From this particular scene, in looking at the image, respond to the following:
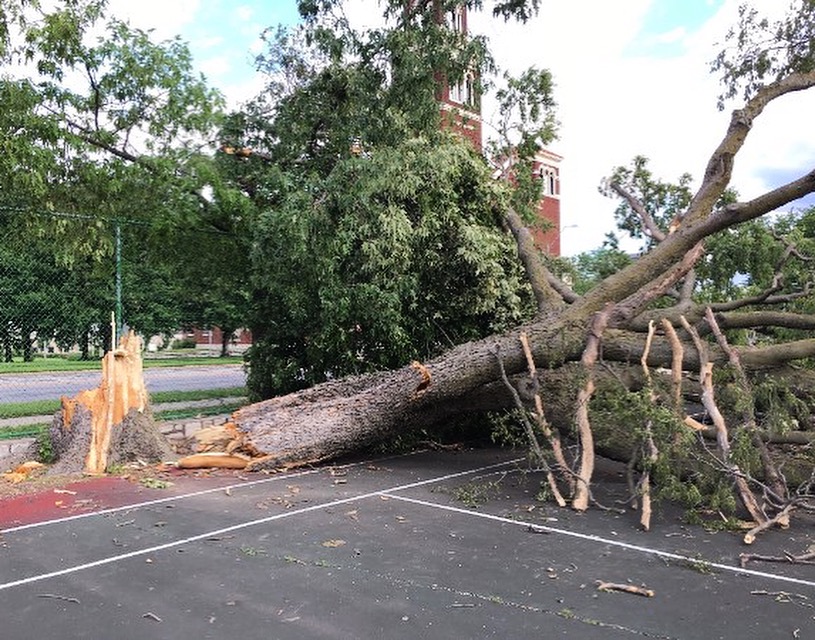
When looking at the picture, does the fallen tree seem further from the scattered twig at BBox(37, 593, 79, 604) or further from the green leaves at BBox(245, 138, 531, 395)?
the scattered twig at BBox(37, 593, 79, 604)

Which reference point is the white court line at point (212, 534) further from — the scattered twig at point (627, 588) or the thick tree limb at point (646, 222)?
the thick tree limb at point (646, 222)

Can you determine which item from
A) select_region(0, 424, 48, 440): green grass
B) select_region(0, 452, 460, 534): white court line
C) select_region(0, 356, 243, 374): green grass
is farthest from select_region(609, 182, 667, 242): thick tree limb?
select_region(0, 424, 48, 440): green grass

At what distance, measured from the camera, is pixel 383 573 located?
4621 mm

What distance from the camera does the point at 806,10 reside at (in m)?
10.2

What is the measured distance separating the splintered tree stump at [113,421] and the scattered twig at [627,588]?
227 inches

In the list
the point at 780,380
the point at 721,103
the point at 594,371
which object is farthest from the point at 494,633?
the point at 721,103

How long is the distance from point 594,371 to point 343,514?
3066 millimetres

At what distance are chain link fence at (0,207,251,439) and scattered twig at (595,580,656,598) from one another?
7273 mm

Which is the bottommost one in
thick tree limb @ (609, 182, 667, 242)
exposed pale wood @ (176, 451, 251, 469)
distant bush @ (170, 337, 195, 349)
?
exposed pale wood @ (176, 451, 251, 469)

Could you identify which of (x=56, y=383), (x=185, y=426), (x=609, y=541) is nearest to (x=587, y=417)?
(x=609, y=541)

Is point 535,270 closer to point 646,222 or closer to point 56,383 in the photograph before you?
point 646,222

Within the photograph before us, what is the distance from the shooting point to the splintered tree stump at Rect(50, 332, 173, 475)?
823 cm

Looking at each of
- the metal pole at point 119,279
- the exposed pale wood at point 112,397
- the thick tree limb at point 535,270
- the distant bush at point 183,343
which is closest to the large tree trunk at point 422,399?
the thick tree limb at point 535,270

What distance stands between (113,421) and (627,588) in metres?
6.21
